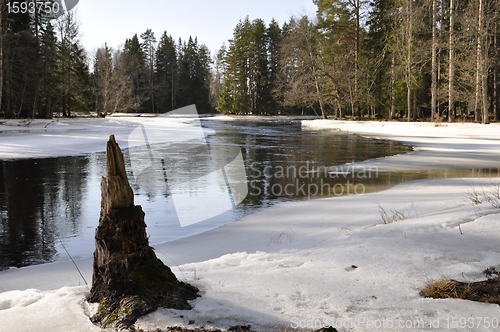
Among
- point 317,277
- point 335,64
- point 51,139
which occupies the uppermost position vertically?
point 335,64

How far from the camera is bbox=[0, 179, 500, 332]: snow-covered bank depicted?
99.9 inches

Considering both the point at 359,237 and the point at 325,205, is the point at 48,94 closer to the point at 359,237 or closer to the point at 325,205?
the point at 325,205

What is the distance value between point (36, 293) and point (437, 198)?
6181mm

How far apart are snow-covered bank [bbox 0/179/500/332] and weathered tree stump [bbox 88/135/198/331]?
154mm

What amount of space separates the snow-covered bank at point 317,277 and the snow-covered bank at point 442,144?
8.00m

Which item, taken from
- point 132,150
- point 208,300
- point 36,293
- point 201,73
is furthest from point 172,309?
point 201,73

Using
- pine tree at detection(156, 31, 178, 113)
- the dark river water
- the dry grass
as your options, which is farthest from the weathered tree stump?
pine tree at detection(156, 31, 178, 113)

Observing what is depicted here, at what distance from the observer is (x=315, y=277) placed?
10.3 feet

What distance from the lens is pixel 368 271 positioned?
3.18 meters

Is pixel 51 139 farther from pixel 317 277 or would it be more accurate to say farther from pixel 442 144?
pixel 317 277

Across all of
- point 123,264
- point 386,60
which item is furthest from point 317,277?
point 386,60

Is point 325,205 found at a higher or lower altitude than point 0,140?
lower

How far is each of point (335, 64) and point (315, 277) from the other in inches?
1642

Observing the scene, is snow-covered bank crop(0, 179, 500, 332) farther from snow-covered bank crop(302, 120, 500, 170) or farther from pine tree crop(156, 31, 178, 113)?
pine tree crop(156, 31, 178, 113)
